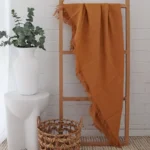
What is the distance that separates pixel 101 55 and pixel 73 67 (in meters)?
0.29

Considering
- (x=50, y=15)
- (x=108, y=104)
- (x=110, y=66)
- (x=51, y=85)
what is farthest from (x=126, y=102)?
(x=50, y=15)

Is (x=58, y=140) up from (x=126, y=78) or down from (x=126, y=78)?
down

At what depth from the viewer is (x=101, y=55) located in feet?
6.89

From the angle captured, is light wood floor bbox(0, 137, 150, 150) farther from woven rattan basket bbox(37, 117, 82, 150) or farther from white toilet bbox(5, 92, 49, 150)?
woven rattan basket bbox(37, 117, 82, 150)

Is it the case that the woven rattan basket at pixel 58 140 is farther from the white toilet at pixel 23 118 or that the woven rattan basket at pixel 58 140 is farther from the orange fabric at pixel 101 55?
the orange fabric at pixel 101 55

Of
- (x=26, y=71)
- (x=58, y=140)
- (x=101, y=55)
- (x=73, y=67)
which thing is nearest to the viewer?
(x=58, y=140)

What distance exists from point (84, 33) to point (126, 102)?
662mm

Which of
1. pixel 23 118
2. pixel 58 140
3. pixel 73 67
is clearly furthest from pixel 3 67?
pixel 58 140

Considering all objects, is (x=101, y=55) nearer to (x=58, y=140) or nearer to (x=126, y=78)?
(x=126, y=78)

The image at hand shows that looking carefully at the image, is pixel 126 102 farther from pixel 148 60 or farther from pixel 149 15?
pixel 149 15

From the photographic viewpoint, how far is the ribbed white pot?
6.29 ft

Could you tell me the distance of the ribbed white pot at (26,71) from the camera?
192 cm

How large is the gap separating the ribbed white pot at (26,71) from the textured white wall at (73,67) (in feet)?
1.03

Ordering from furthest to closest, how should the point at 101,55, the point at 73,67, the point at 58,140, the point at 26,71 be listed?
the point at 73,67 < the point at 101,55 < the point at 26,71 < the point at 58,140
